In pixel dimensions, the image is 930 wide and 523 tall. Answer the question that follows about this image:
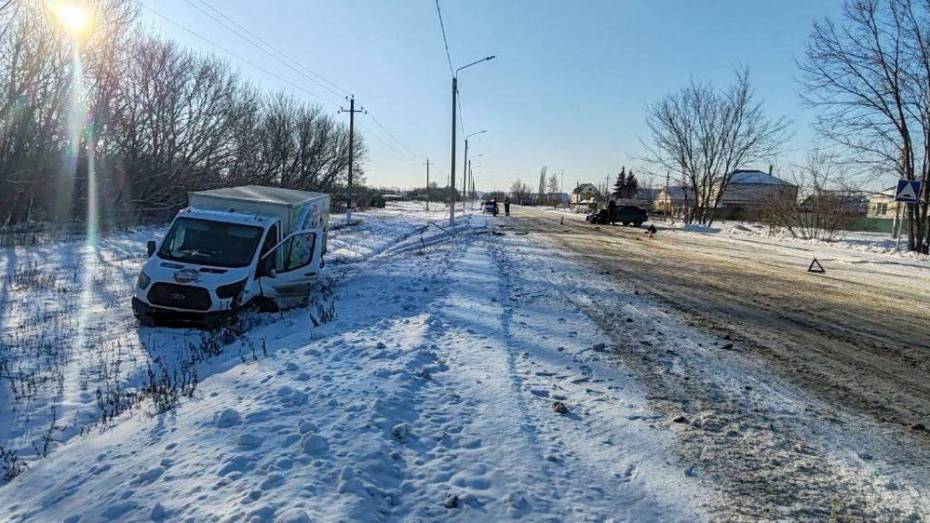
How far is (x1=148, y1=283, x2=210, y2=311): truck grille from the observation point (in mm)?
9008

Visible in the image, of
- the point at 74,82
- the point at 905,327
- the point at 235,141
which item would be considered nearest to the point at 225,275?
the point at 905,327

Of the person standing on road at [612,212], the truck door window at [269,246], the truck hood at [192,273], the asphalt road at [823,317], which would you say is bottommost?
the asphalt road at [823,317]

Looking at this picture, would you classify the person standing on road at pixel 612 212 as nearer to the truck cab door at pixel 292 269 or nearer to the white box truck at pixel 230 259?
the white box truck at pixel 230 259

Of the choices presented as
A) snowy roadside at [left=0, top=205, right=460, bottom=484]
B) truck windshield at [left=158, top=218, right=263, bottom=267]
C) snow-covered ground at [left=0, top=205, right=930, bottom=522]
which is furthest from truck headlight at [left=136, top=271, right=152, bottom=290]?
snow-covered ground at [left=0, top=205, right=930, bottom=522]

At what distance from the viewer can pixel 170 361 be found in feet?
25.3

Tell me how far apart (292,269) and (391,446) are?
7.59 m

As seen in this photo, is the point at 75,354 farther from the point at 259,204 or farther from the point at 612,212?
the point at 612,212

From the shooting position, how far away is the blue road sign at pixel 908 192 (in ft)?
64.6

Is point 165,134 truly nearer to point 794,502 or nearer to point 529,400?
point 529,400

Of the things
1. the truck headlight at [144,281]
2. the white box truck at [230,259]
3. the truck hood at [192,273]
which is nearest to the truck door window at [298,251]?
the white box truck at [230,259]

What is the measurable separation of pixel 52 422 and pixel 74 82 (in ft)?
69.1

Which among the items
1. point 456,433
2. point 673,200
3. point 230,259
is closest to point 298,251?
point 230,259

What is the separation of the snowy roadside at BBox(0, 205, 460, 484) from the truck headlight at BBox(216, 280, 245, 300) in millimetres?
596

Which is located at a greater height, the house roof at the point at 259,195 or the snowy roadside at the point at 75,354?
the house roof at the point at 259,195
